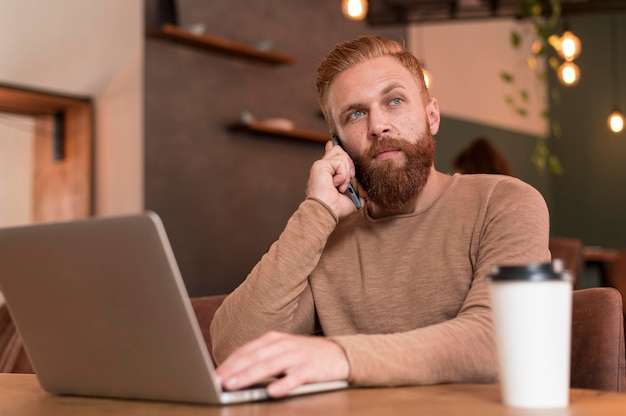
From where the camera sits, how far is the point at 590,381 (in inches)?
57.4

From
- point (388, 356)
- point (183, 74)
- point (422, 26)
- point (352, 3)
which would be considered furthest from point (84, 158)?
point (388, 356)

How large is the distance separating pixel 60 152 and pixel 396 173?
169 inches

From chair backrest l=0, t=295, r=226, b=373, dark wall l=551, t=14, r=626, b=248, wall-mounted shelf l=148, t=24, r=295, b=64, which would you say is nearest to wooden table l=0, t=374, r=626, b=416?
chair backrest l=0, t=295, r=226, b=373

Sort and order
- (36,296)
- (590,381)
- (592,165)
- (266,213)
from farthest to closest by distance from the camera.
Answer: (592,165), (266,213), (590,381), (36,296)

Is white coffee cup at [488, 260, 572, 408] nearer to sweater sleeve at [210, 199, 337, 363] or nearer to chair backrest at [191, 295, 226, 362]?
sweater sleeve at [210, 199, 337, 363]

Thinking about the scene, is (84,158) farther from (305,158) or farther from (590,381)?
(590,381)

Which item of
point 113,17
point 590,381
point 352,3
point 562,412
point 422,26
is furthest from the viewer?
point 422,26

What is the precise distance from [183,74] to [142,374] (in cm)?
464

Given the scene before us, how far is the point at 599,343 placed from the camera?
1460 millimetres

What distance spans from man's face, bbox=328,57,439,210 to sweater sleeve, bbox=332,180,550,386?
0.74 feet

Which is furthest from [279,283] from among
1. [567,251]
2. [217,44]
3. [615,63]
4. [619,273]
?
[615,63]

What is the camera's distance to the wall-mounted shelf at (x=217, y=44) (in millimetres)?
5363

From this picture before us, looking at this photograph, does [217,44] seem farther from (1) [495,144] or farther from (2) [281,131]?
(1) [495,144]

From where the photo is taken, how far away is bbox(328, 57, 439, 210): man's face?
6.19 feet
